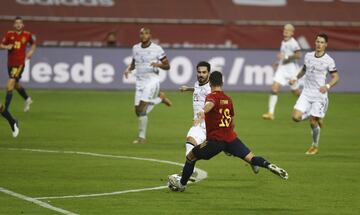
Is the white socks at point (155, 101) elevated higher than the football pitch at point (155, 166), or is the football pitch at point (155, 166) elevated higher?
the white socks at point (155, 101)

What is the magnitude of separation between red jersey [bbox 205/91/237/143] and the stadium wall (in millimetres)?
21916

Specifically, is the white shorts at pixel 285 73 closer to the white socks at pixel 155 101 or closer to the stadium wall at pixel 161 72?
the white socks at pixel 155 101

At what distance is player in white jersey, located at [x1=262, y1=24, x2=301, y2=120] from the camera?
29672 millimetres

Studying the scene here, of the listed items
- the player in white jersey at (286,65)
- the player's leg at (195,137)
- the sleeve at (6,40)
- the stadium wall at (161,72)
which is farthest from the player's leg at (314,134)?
the stadium wall at (161,72)

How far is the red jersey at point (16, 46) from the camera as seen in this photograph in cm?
2839

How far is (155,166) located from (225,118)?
4367 mm

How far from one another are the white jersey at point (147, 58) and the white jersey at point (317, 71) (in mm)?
3461

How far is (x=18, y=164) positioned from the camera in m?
19.0

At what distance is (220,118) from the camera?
590 inches

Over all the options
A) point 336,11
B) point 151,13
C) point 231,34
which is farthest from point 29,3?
point 336,11

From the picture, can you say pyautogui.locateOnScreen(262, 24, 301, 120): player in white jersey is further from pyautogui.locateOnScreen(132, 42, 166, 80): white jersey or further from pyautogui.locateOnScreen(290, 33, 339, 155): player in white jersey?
pyautogui.locateOnScreen(290, 33, 339, 155): player in white jersey

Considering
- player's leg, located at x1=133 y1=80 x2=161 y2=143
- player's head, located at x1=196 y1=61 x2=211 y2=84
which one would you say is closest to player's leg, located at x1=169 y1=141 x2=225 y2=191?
player's head, located at x1=196 y1=61 x2=211 y2=84

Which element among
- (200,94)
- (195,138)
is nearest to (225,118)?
(195,138)

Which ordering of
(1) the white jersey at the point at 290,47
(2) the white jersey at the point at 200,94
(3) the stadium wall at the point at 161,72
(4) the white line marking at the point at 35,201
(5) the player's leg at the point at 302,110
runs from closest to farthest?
1. (4) the white line marking at the point at 35,201
2. (2) the white jersey at the point at 200,94
3. (5) the player's leg at the point at 302,110
4. (1) the white jersey at the point at 290,47
5. (3) the stadium wall at the point at 161,72
